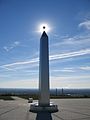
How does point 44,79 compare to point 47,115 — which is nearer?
point 47,115

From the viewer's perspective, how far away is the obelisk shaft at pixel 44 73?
716 inches

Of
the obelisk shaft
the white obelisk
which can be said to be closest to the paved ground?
the white obelisk

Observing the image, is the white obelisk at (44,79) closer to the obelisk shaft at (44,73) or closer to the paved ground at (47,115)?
the obelisk shaft at (44,73)

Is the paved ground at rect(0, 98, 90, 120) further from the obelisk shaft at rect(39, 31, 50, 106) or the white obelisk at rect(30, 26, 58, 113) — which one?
the obelisk shaft at rect(39, 31, 50, 106)

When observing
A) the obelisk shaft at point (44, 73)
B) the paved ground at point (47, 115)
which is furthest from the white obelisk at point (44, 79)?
the paved ground at point (47, 115)

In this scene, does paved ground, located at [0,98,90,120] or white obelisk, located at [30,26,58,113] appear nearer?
paved ground, located at [0,98,90,120]

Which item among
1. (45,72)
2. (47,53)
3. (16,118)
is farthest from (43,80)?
(16,118)

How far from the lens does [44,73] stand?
18.4m

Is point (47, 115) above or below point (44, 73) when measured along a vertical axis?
below

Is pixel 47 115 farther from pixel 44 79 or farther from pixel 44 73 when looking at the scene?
pixel 44 73

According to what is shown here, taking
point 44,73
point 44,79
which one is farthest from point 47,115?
point 44,73

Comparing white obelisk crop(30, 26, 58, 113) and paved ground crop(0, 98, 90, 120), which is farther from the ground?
white obelisk crop(30, 26, 58, 113)

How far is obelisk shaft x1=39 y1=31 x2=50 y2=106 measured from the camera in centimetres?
1819

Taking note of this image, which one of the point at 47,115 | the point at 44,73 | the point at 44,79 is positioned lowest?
the point at 47,115
